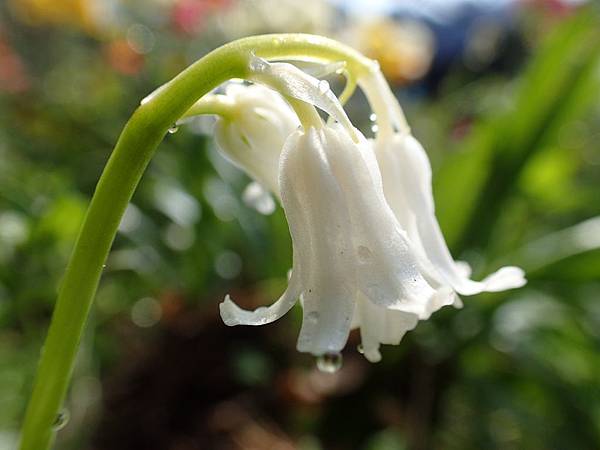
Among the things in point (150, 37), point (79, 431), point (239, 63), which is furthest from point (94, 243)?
point (150, 37)

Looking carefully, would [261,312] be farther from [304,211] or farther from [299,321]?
[299,321]

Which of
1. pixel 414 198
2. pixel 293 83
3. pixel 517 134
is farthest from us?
pixel 517 134

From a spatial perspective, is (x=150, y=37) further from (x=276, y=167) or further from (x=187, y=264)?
(x=276, y=167)

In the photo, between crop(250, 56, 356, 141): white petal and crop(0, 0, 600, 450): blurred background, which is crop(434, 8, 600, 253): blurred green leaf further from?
crop(250, 56, 356, 141): white petal

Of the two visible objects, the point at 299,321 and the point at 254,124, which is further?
the point at 299,321

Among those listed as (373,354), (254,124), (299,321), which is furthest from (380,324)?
(299,321)

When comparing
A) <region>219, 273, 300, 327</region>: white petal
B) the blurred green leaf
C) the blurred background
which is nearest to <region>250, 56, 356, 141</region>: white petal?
<region>219, 273, 300, 327</region>: white petal
